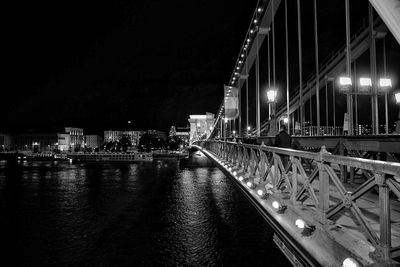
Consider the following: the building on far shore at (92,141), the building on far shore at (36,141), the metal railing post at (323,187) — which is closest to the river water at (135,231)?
the metal railing post at (323,187)

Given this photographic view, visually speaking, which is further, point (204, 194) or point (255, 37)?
point (204, 194)

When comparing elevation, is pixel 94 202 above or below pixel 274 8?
below

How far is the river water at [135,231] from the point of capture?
1156 centimetres

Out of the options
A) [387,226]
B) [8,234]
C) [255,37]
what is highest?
[255,37]

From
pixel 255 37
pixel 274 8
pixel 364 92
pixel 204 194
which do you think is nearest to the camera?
pixel 364 92

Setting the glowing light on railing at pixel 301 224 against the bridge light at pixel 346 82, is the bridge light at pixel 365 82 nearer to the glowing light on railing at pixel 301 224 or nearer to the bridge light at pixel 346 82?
the bridge light at pixel 346 82

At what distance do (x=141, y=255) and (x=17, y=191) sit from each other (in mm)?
22880

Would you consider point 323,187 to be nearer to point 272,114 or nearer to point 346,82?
point 346,82

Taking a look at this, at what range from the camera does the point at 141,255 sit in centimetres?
1162

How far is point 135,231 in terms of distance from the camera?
14820 millimetres

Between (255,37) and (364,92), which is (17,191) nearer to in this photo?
(255,37)

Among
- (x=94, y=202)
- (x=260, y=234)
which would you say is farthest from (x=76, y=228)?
(x=260, y=234)

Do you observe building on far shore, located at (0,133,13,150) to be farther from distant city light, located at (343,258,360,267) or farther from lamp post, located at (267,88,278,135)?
distant city light, located at (343,258,360,267)

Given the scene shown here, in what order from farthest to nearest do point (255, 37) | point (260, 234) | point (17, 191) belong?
point (17, 191) → point (255, 37) → point (260, 234)
